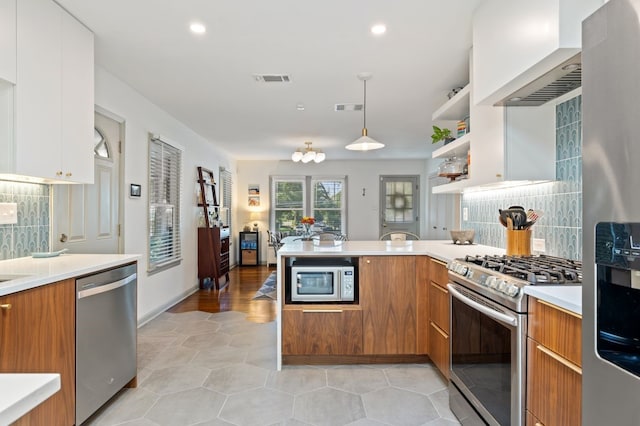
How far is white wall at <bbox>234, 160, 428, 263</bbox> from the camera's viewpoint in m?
8.39

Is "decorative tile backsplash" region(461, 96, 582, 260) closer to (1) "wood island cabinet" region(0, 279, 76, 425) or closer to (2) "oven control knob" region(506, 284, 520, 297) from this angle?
(2) "oven control knob" region(506, 284, 520, 297)

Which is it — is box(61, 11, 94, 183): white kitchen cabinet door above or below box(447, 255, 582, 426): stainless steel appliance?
above

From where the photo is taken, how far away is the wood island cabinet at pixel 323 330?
2.77 meters

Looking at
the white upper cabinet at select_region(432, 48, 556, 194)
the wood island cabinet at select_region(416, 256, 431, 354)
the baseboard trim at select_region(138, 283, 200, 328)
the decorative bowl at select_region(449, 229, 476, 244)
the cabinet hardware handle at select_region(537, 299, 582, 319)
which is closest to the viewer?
the cabinet hardware handle at select_region(537, 299, 582, 319)

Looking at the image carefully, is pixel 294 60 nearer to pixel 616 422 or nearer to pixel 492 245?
pixel 492 245

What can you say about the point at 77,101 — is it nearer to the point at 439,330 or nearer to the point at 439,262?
the point at 439,262

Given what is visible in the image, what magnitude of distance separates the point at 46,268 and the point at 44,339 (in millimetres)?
420

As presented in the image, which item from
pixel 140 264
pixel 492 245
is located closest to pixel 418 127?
pixel 492 245

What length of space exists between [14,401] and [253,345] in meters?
2.88

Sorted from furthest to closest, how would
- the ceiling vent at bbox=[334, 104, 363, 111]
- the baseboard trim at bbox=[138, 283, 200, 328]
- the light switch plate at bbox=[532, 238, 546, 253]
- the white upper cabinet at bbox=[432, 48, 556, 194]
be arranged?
1. the ceiling vent at bbox=[334, 104, 363, 111]
2. the baseboard trim at bbox=[138, 283, 200, 328]
3. the light switch plate at bbox=[532, 238, 546, 253]
4. the white upper cabinet at bbox=[432, 48, 556, 194]

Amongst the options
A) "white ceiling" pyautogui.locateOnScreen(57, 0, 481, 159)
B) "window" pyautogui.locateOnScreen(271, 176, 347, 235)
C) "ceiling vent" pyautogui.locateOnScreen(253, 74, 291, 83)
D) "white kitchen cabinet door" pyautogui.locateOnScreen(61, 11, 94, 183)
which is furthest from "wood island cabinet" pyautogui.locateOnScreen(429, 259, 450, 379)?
"window" pyautogui.locateOnScreen(271, 176, 347, 235)

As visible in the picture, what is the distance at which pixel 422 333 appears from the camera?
2760 mm

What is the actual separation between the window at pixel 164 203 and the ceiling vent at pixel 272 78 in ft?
5.00

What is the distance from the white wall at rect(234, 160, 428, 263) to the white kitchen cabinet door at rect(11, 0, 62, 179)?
6.16m
